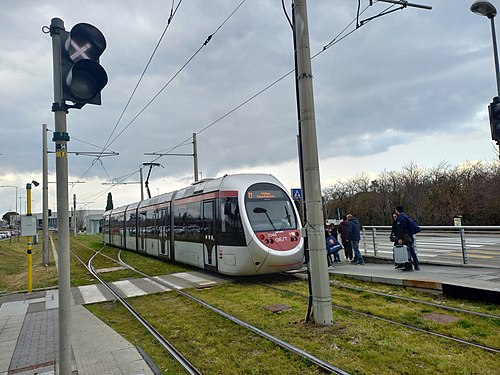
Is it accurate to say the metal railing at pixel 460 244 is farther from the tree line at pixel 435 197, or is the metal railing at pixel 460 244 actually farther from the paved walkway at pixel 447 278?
the tree line at pixel 435 197

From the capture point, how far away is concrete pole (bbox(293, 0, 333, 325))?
673 cm

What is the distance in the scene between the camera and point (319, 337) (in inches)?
242

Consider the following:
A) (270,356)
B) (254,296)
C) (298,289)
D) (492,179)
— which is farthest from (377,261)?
(492,179)

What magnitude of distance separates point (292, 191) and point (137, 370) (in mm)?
9163

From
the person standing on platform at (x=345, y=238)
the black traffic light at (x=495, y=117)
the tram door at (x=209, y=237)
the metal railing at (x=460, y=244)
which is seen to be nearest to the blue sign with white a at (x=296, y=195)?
the person standing on platform at (x=345, y=238)

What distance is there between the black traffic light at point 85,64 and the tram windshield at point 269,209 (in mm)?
8016

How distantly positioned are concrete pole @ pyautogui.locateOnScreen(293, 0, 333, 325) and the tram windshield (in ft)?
14.8

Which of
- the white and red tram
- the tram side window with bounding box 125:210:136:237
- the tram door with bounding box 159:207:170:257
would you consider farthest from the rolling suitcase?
the tram side window with bounding box 125:210:136:237

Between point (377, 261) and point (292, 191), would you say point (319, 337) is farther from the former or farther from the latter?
point (377, 261)

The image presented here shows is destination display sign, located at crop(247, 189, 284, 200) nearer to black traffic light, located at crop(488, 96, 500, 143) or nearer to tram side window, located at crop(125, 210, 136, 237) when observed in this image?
black traffic light, located at crop(488, 96, 500, 143)

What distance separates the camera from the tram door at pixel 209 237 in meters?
12.7

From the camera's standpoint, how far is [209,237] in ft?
42.5

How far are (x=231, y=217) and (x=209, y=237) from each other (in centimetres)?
166

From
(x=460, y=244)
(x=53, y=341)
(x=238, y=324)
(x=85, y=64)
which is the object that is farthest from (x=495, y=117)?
(x=53, y=341)
